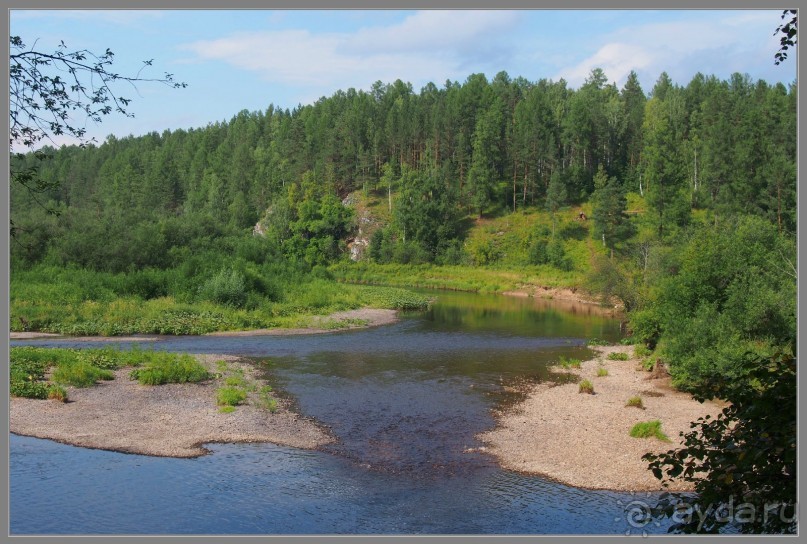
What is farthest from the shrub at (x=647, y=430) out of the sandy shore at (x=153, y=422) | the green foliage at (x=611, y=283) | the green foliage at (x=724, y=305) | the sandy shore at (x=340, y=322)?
the green foliage at (x=611, y=283)

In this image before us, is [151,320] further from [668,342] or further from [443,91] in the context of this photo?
[443,91]

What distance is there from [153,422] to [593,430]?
561 inches

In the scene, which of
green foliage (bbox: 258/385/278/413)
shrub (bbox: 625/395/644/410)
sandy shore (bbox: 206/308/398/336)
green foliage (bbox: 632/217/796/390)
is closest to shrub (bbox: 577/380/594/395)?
shrub (bbox: 625/395/644/410)

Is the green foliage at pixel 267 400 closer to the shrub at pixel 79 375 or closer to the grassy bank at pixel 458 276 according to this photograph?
the shrub at pixel 79 375

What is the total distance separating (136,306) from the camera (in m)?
45.4

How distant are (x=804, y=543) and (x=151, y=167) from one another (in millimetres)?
135159

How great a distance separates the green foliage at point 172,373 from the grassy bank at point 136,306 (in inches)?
520

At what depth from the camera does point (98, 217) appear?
2354 inches

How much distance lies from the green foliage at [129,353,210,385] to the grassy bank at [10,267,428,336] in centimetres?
1321

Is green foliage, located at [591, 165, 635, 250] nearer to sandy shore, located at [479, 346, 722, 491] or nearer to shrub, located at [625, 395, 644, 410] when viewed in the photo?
sandy shore, located at [479, 346, 722, 491]

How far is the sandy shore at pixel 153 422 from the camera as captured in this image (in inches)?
802

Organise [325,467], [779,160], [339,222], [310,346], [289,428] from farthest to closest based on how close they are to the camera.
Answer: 1. [339,222]
2. [779,160]
3. [310,346]
4. [289,428]
5. [325,467]

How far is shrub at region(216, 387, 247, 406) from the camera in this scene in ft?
81.3

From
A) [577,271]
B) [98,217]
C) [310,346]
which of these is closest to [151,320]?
[310,346]
